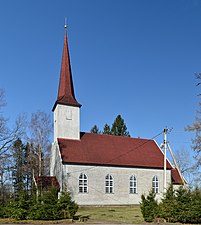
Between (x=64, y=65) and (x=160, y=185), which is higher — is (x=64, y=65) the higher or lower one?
the higher one

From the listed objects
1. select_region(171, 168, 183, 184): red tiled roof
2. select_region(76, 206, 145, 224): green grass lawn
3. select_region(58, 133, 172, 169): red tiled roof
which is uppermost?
select_region(58, 133, 172, 169): red tiled roof

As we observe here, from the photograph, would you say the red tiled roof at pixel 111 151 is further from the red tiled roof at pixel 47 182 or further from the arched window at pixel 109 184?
the red tiled roof at pixel 47 182

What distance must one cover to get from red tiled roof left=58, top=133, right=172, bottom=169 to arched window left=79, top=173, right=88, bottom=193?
1.63m

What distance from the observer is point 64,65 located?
132 feet

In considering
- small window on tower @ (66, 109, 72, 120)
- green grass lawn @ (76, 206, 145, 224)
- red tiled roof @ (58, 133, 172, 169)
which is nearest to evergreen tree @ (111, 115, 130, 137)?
red tiled roof @ (58, 133, 172, 169)

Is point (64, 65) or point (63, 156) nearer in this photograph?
point (63, 156)

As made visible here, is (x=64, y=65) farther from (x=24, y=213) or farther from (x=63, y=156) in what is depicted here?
(x=24, y=213)

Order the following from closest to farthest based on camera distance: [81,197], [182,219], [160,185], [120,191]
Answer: [182,219] < [81,197] < [120,191] < [160,185]

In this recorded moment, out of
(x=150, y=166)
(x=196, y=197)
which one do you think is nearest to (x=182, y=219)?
(x=196, y=197)

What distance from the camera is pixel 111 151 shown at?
3844 centimetres

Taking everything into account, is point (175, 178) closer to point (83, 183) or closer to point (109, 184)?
point (109, 184)

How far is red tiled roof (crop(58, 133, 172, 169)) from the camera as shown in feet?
117

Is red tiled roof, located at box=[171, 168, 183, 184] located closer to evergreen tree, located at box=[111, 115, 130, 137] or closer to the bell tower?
the bell tower

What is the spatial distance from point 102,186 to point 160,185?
8378 millimetres
